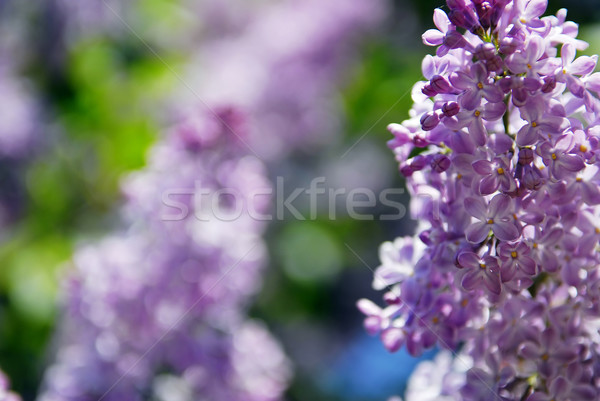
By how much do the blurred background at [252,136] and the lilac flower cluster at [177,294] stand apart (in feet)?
Answer: 2.26

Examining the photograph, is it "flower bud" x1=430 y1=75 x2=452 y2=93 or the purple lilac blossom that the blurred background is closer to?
the purple lilac blossom

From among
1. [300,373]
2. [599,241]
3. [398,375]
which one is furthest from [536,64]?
[300,373]

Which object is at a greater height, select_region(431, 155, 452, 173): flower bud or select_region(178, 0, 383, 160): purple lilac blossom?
select_region(431, 155, 452, 173): flower bud

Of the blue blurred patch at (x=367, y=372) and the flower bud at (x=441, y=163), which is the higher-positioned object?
the flower bud at (x=441, y=163)

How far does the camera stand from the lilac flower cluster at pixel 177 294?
1.90 metres

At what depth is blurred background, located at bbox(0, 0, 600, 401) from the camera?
2962 mm

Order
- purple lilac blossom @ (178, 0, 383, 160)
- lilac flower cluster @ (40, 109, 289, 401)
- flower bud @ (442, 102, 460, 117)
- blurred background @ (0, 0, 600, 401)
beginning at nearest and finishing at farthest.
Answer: flower bud @ (442, 102, 460, 117) → lilac flower cluster @ (40, 109, 289, 401) → blurred background @ (0, 0, 600, 401) → purple lilac blossom @ (178, 0, 383, 160)

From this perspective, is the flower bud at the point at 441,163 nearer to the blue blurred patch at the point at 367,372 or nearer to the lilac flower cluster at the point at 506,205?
the lilac flower cluster at the point at 506,205

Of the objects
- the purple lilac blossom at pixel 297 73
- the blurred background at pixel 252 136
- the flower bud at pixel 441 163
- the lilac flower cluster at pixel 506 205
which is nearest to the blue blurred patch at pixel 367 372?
the blurred background at pixel 252 136

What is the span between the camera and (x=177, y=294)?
1.96 m

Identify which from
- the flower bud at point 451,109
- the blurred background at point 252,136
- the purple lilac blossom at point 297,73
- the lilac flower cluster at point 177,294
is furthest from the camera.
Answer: the purple lilac blossom at point 297,73

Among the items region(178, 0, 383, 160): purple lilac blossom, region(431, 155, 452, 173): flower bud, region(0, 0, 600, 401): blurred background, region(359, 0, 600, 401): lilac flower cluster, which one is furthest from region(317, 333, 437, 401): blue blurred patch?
region(431, 155, 452, 173): flower bud

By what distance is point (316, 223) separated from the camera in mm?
3543

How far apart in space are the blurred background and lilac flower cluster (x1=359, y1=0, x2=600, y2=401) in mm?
1458
